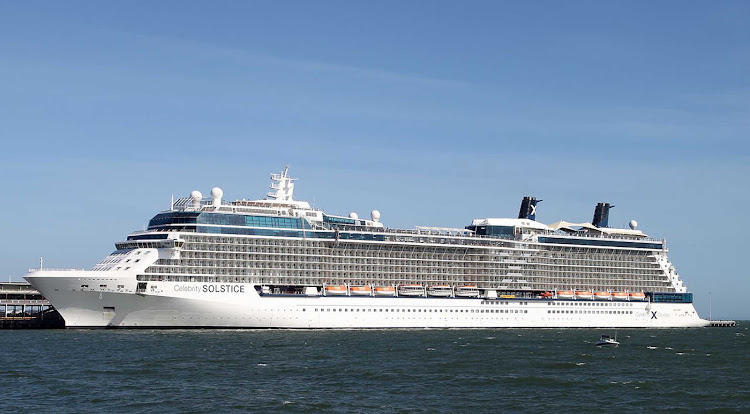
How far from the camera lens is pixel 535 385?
51219mm

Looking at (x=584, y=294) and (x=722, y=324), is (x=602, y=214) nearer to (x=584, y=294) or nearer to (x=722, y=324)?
(x=584, y=294)

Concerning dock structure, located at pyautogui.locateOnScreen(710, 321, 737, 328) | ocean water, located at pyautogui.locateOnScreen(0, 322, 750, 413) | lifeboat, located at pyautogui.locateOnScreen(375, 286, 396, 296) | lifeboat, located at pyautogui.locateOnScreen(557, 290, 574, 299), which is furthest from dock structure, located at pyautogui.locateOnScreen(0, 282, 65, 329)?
dock structure, located at pyautogui.locateOnScreen(710, 321, 737, 328)

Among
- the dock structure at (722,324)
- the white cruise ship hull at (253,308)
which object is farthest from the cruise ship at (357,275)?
the dock structure at (722,324)

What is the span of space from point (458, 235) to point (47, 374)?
2335 inches

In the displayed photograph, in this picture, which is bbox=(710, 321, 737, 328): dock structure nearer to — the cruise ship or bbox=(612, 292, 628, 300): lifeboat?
the cruise ship

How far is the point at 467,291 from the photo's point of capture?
99125 mm

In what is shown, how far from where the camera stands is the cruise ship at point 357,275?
262 feet

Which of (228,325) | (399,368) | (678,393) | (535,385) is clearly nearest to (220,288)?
(228,325)

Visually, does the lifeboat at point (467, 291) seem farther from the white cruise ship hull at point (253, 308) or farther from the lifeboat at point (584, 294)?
the lifeboat at point (584, 294)

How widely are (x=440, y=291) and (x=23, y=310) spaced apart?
5029 centimetres

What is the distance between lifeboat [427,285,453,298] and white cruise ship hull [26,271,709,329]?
3.78 ft

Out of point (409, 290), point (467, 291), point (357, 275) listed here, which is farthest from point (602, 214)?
point (357, 275)

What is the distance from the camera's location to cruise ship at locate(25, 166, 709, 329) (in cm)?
8000

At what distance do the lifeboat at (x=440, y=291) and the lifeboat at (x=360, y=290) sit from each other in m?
7.94
